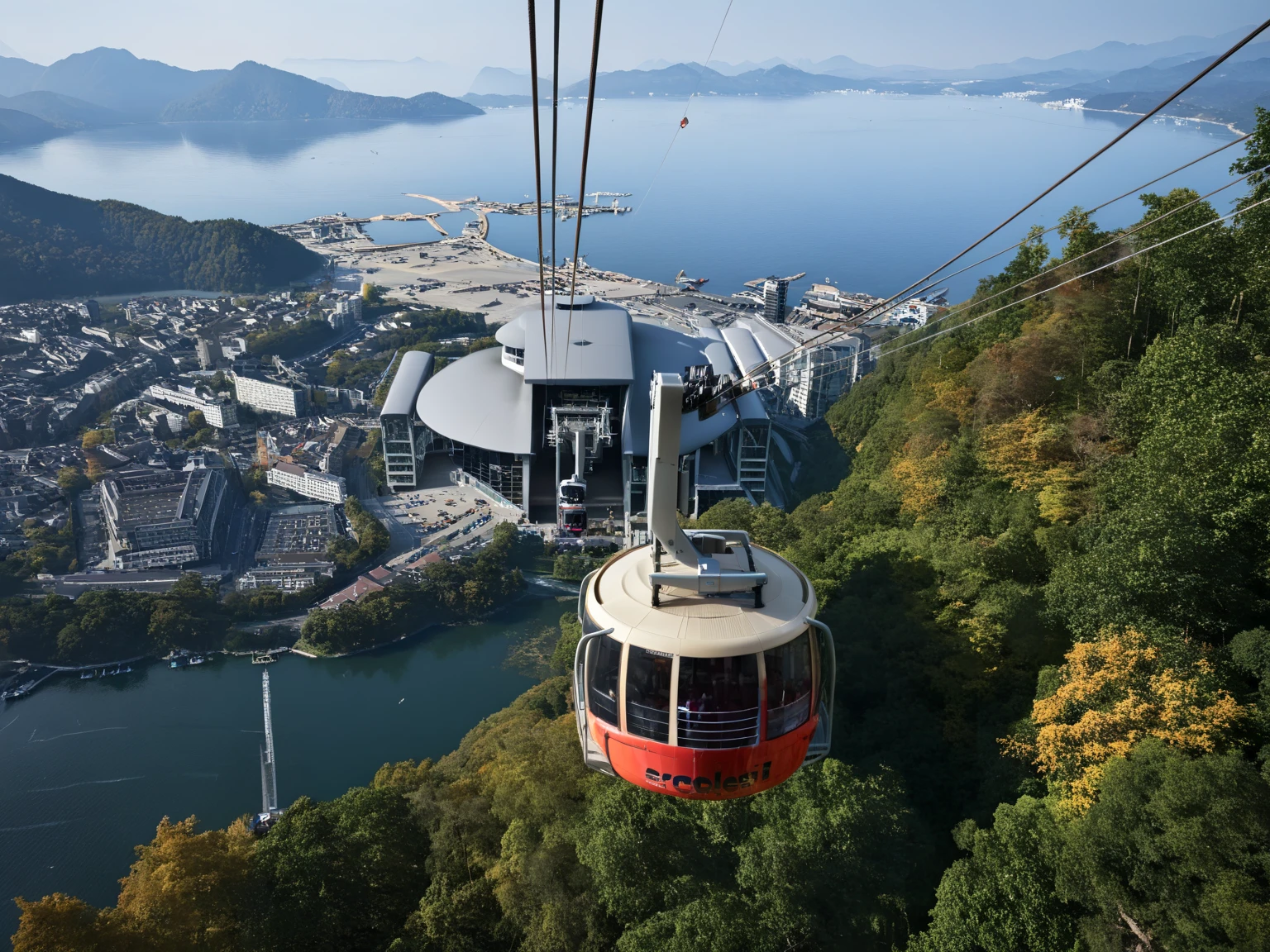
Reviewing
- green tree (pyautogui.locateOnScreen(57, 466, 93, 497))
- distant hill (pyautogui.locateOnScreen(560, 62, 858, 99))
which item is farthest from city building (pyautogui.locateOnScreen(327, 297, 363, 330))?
distant hill (pyautogui.locateOnScreen(560, 62, 858, 99))

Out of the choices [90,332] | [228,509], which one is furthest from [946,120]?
[228,509]

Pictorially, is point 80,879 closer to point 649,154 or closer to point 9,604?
point 9,604

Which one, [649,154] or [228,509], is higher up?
[649,154]

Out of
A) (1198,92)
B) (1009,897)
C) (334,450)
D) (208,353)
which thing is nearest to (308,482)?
(334,450)

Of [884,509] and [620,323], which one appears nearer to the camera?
[884,509]

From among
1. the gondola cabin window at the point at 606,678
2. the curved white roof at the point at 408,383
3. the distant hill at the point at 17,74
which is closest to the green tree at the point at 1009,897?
the gondola cabin window at the point at 606,678

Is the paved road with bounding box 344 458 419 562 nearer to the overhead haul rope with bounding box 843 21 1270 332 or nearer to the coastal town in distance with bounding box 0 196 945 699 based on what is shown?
the coastal town in distance with bounding box 0 196 945 699

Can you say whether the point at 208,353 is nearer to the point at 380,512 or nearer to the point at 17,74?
the point at 380,512

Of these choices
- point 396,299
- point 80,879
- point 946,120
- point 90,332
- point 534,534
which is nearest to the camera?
point 80,879
